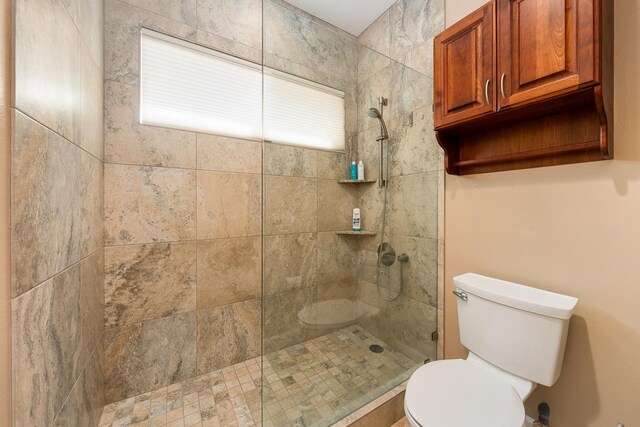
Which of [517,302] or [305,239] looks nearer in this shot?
[517,302]

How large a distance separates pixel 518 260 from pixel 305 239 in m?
1.12

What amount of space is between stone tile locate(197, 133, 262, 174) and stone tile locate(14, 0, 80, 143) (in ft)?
2.32

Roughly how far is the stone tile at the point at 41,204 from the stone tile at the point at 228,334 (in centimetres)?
98

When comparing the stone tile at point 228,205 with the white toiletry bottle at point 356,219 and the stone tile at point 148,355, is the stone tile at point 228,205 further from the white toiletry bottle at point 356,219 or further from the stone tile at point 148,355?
the white toiletry bottle at point 356,219

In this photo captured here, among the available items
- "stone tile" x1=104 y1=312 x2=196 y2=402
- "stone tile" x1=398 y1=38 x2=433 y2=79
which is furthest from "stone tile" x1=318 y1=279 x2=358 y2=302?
"stone tile" x1=398 y1=38 x2=433 y2=79

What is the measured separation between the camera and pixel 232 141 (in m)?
1.79

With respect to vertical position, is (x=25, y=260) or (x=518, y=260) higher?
(x=25, y=260)

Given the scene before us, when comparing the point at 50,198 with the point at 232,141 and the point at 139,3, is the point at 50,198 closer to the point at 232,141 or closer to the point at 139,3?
the point at 232,141

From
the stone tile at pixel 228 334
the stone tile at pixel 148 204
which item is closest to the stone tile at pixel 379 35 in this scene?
the stone tile at pixel 148 204

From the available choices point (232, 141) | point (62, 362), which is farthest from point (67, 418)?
point (232, 141)

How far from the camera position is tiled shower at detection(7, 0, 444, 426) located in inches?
52.6

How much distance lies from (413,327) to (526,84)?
58.2 inches

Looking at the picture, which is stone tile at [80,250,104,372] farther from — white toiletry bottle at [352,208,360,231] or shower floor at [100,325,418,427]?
white toiletry bottle at [352,208,360,231]

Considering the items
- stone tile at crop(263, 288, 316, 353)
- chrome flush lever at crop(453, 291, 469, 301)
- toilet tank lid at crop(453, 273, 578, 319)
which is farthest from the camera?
stone tile at crop(263, 288, 316, 353)
